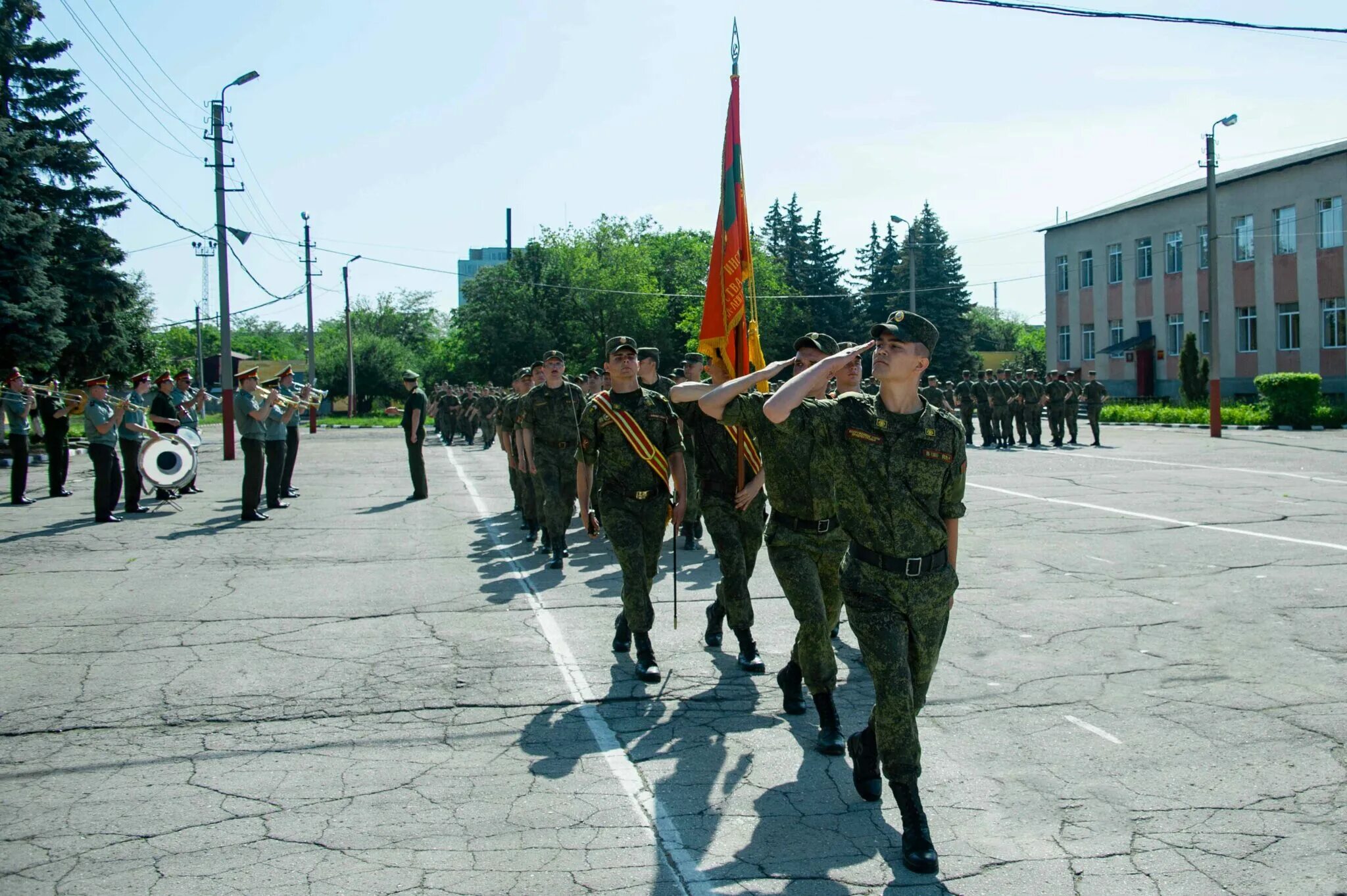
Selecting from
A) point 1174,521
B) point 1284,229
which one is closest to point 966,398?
point 1174,521

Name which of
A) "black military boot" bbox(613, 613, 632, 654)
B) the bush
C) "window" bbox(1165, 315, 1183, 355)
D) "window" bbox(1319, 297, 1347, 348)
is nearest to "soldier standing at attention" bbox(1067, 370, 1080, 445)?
the bush

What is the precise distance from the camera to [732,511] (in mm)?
6867

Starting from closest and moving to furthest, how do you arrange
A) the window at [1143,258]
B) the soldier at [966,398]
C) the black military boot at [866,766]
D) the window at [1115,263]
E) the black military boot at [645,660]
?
the black military boot at [866,766] → the black military boot at [645,660] → the soldier at [966,398] → the window at [1143,258] → the window at [1115,263]

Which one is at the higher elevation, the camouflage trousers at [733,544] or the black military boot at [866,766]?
the camouflage trousers at [733,544]

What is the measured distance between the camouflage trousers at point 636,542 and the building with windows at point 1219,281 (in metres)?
32.7

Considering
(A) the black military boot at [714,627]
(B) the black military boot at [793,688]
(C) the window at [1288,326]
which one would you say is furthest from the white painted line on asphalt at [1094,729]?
(C) the window at [1288,326]

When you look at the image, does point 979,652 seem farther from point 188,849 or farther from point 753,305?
point 188,849

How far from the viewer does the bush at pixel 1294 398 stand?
3120 centimetres

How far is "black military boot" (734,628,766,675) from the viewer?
692 cm

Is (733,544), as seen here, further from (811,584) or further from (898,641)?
(898,641)

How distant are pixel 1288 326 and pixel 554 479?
41803 millimetres

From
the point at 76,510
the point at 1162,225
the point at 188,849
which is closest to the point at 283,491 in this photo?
the point at 76,510

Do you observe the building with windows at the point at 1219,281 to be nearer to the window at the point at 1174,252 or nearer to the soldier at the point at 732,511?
the window at the point at 1174,252

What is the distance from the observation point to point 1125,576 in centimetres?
970
